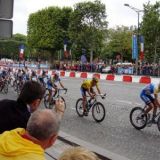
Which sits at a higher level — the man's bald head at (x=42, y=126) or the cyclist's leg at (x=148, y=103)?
the man's bald head at (x=42, y=126)

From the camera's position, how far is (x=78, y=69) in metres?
57.1

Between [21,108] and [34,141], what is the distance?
5.75ft

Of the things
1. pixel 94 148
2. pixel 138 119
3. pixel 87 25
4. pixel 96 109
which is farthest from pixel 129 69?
pixel 94 148

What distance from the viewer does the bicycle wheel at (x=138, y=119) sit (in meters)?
13.0

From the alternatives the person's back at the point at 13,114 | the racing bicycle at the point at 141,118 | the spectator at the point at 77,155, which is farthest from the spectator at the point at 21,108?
the racing bicycle at the point at 141,118

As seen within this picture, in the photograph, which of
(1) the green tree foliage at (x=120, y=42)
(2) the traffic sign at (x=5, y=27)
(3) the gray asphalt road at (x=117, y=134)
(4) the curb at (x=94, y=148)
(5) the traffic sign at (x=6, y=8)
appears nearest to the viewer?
(4) the curb at (x=94, y=148)

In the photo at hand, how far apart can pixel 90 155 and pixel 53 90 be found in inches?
633

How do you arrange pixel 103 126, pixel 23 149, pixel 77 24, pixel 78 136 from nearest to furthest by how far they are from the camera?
1. pixel 23 149
2. pixel 78 136
3. pixel 103 126
4. pixel 77 24

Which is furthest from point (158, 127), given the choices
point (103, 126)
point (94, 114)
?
point (94, 114)

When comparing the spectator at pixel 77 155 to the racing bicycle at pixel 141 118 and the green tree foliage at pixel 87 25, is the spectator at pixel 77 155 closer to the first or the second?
the racing bicycle at pixel 141 118

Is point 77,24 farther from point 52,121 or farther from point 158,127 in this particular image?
point 52,121

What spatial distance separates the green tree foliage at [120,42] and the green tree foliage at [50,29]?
31.3 ft

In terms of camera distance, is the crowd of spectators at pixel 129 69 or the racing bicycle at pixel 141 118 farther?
the crowd of spectators at pixel 129 69

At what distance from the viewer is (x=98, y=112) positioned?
49.2 ft
